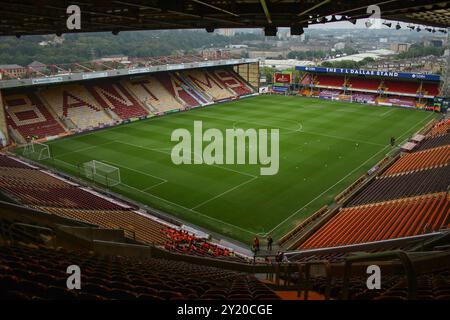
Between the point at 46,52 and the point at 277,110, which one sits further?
the point at 46,52

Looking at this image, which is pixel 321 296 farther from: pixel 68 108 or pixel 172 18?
pixel 68 108

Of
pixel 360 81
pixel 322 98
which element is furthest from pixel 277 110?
pixel 360 81

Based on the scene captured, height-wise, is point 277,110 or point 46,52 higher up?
point 46,52

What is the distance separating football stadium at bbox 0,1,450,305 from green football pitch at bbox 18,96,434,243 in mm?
169

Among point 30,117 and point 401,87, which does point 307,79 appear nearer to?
point 401,87

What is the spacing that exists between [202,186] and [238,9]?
15.3 meters

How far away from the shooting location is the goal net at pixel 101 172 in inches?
992

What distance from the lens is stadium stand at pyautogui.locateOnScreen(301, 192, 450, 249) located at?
1395cm

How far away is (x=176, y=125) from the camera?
1610 inches

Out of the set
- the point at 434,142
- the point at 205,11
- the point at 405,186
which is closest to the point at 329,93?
the point at 434,142

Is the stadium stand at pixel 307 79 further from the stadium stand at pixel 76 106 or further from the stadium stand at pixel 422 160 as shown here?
the stadium stand at pixel 422 160

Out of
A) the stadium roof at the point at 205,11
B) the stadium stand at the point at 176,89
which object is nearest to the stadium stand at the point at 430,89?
the stadium stand at the point at 176,89

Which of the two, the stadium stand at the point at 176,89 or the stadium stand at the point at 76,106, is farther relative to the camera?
the stadium stand at the point at 176,89

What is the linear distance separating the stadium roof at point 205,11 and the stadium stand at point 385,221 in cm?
750
